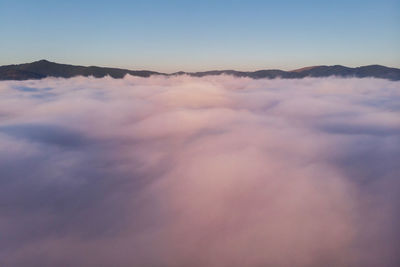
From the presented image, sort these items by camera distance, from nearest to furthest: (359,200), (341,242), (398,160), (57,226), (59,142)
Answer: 1. (341,242)
2. (57,226)
3. (359,200)
4. (398,160)
5. (59,142)

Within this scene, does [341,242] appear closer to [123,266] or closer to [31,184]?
[123,266]

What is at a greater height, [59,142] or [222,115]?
[222,115]

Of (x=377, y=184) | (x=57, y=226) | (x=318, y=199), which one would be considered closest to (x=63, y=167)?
(x=57, y=226)

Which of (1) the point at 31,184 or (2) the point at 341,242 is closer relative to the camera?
(2) the point at 341,242

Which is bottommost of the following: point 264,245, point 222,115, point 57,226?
point 57,226

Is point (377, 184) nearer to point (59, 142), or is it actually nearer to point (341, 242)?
point (341, 242)

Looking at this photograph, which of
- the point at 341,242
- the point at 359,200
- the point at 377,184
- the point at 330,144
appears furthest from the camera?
the point at 330,144

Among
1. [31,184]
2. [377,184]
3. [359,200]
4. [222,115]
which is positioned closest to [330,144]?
[377,184]
